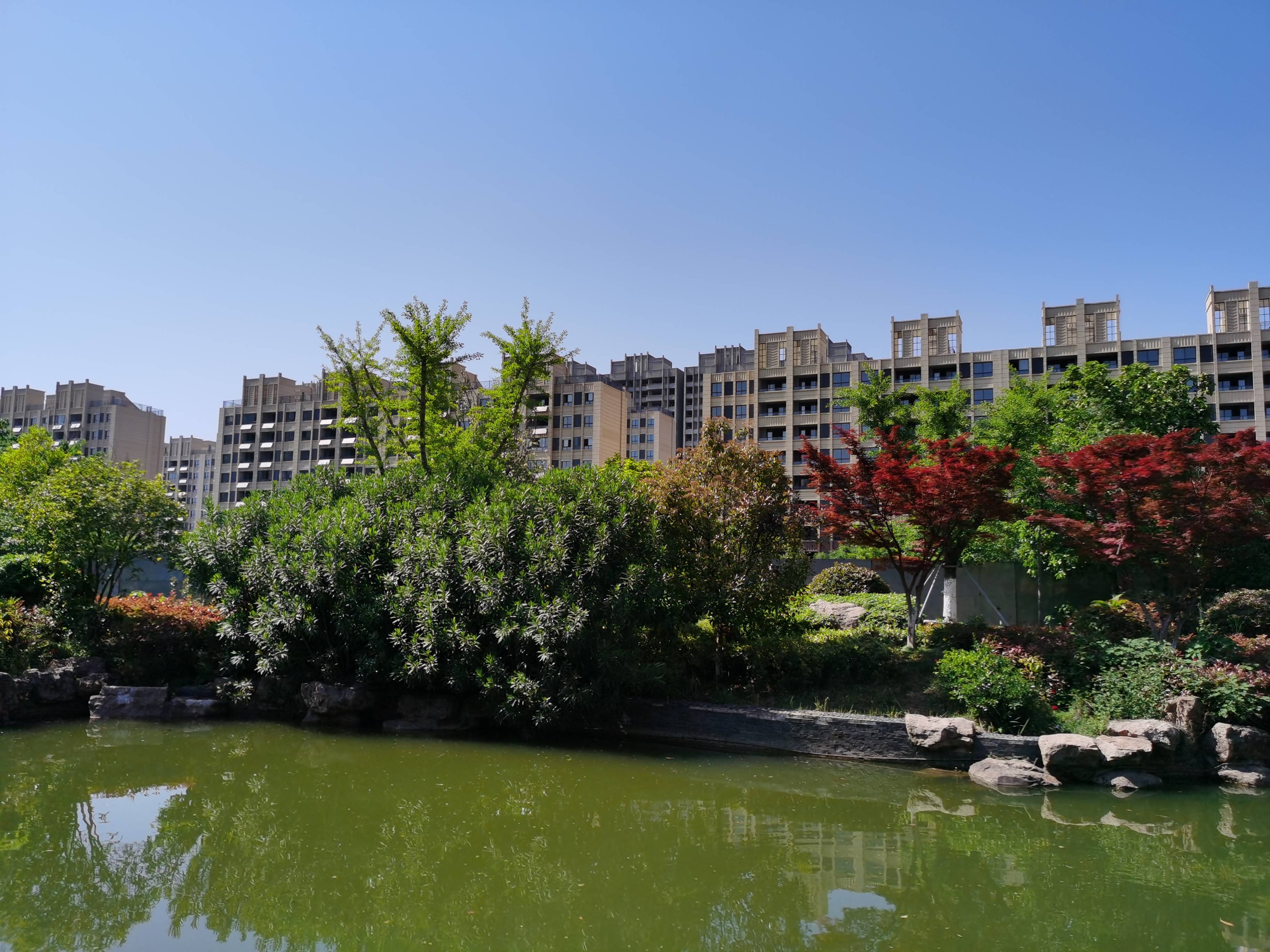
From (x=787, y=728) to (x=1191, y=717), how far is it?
5799 mm

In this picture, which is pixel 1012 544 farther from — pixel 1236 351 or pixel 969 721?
pixel 1236 351

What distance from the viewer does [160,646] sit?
16.9 metres

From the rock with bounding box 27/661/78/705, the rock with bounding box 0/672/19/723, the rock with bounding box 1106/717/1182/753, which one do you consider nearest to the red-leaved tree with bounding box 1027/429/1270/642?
the rock with bounding box 1106/717/1182/753

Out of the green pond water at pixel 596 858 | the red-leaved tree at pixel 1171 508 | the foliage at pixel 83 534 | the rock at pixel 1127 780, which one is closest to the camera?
the green pond water at pixel 596 858

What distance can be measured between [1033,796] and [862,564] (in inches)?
1042

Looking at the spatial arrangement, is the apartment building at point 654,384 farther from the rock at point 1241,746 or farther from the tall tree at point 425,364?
the rock at point 1241,746

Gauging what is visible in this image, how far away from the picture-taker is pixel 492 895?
7.54 meters

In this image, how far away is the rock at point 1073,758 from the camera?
11836 mm

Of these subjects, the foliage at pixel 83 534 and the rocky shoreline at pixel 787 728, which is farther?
the foliage at pixel 83 534

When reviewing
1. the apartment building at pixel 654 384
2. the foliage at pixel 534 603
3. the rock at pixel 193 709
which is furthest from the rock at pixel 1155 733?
the apartment building at pixel 654 384

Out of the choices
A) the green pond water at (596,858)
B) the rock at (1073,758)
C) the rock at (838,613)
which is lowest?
the green pond water at (596,858)

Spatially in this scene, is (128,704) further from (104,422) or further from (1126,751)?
(104,422)

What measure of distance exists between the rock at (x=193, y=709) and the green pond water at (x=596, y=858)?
2.64 meters

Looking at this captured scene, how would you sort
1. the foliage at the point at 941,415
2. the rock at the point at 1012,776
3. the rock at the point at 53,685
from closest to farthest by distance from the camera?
the rock at the point at 1012,776
the rock at the point at 53,685
the foliage at the point at 941,415
